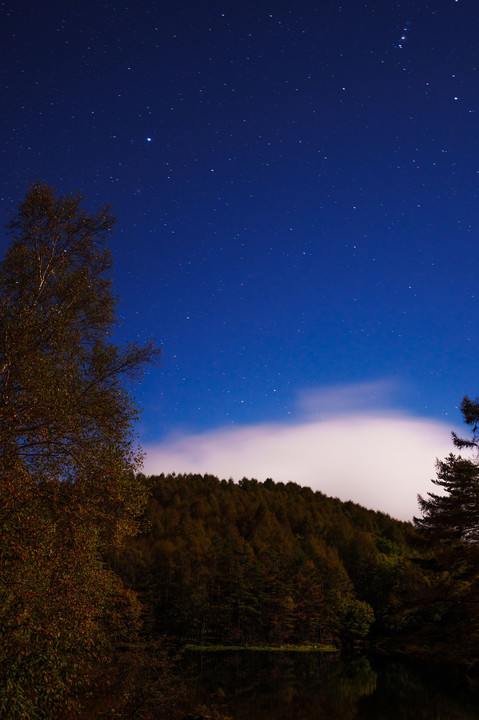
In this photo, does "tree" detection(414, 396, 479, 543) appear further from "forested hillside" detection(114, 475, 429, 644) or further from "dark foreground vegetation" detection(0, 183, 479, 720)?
"forested hillside" detection(114, 475, 429, 644)

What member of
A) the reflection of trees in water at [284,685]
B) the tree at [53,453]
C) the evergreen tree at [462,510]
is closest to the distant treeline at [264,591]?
the reflection of trees in water at [284,685]

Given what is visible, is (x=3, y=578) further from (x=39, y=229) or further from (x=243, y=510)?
(x=243, y=510)

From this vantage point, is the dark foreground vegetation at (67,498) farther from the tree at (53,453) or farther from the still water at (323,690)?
the still water at (323,690)

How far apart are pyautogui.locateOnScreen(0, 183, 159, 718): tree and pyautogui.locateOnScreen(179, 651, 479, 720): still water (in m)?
23.6

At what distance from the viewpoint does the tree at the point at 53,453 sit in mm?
11406

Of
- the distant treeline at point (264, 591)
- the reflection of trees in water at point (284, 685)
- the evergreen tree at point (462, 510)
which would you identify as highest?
the evergreen tree at point (462, 510)

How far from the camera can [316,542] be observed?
364ft

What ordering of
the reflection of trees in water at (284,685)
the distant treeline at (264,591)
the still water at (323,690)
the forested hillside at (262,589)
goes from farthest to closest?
the forested hillside at (262,589) < the distant treeline at (264,591) < the reflection of trees in water at (284,685) < the still water at (323,690)

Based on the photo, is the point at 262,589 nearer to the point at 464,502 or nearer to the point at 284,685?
the point at 284,685

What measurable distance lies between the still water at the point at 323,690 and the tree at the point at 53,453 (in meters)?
23.6

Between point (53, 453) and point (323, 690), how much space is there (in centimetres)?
4233

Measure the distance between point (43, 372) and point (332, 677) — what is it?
174ft

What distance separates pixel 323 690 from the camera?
144ft

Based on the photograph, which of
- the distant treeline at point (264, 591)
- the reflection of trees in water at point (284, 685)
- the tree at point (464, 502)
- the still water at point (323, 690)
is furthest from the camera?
the distant treeline at point (264, 591)
